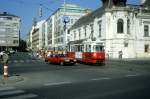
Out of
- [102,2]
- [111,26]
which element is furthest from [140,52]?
[102,2]

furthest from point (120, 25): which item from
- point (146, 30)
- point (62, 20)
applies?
point (62, 20)

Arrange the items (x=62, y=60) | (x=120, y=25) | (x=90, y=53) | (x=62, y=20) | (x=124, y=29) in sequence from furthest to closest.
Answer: (x=62, y=20), (x=120, y=25), (x=124, y=29), (x=90, y=53), (x=62, y=60)

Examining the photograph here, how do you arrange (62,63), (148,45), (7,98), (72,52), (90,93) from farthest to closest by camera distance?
(148,45), (72,52), (62,63), (90,93), (7,98)

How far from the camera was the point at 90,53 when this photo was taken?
115ft

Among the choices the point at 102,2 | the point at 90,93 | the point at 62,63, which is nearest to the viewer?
the point at 90,93

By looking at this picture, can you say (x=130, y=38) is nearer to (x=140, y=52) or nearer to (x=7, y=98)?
(x=140, y=52)

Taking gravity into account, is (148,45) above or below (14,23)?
below

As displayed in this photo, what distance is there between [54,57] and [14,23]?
228 feet

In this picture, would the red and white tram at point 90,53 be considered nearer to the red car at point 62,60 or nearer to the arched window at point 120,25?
the red car at point 62,60

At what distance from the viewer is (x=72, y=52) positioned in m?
41.7

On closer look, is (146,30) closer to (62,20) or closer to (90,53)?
(90,53)

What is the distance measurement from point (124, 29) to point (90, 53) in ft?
79.6

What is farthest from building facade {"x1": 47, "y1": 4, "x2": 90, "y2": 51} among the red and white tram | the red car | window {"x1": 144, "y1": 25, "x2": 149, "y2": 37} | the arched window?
the red car

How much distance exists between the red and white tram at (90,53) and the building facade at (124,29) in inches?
674
